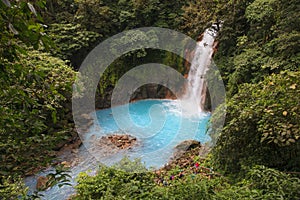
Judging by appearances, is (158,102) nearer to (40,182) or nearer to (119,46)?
(119,46)

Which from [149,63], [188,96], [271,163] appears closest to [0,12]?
[271,163]

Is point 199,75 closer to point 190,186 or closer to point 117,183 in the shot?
point 117,183

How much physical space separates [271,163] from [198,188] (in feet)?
3.70

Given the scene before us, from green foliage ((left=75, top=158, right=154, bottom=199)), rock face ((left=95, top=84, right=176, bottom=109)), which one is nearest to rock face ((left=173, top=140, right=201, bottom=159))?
green foliage ((left=75, top=158, right=154, bottom=199))

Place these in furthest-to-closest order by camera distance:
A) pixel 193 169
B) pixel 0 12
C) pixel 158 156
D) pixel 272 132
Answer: pixel 158 156 → pixel 193 169 → pixel 272 132 → pixel 0 12

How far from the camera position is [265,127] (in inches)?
106

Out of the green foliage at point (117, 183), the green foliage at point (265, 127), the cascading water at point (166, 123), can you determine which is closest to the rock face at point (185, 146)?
the cascading water at point (166, 123)

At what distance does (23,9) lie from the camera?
32.1 inches

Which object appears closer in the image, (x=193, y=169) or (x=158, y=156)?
(x=193, y=169)

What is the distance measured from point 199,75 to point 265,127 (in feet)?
19.9

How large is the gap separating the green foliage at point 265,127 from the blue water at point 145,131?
8.53 ft

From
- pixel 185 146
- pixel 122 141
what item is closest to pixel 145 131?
pixel 122 141

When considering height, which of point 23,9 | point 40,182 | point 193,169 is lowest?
point 193,169

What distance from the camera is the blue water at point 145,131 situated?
5.84m
